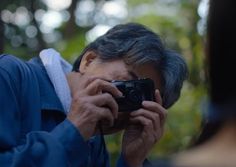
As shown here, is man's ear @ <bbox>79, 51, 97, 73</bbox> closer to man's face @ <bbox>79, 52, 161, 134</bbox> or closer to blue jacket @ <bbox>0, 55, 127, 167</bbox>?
man's face @ <bbox>79, 52, 161, 134</bbox>

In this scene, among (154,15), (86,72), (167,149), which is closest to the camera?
(86,72)

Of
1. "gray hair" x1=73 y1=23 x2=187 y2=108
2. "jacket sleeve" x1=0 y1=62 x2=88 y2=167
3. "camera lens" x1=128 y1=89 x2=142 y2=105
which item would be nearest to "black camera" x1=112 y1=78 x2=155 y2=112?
"camera lens" x1=128 y1=89 x2=142 y2=105

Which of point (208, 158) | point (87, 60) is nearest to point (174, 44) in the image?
point (87, 60)

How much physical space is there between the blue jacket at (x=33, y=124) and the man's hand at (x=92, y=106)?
0.12 ft

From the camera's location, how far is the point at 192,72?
4.79 metres

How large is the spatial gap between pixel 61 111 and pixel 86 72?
0.20 m

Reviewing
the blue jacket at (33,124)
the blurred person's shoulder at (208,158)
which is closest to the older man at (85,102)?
the blue jacket at (33,124)

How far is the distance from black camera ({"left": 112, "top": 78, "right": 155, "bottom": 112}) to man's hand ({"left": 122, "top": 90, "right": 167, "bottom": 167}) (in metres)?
0.02

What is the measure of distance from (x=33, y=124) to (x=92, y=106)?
197mm

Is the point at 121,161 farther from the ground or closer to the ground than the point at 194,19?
farther from the ground

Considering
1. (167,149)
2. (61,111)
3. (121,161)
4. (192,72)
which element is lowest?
(167,149)

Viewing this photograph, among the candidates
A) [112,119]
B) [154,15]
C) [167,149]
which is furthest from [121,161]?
[154,15]

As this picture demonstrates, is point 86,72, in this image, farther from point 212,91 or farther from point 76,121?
point 212,91

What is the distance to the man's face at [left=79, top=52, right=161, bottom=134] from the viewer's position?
2.16 metres
